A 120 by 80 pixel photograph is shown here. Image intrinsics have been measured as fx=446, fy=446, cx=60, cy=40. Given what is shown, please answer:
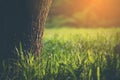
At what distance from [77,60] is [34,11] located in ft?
2.72

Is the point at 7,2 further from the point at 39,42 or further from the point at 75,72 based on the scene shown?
the point at 75,72

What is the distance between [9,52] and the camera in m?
5.48

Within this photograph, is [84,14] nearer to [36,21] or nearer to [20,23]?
[36,21]

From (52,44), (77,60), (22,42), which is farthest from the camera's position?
(52,44)

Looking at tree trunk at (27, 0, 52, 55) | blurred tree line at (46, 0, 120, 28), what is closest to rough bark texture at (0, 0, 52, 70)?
tree trunk at (27, 0, 52, 55)

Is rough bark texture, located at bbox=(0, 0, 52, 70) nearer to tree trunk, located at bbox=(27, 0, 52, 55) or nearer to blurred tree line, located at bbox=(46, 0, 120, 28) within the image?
tree trunk, located at bbox=(27, 0, 52, 55)

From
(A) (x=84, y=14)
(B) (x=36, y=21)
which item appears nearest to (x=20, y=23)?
(B) (x=36, y=21)

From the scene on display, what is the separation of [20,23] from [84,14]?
1759cm

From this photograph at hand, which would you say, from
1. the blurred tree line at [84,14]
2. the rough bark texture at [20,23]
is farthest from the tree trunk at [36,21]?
the blurred tree line at [84,14]

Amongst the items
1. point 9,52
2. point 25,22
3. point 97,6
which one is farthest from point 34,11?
point 97,6

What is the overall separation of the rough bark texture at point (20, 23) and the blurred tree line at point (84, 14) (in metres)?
15.2

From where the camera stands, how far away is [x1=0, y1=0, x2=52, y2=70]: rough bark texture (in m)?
5.36

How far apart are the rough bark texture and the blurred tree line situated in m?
15.2

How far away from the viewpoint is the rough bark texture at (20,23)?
536cm
